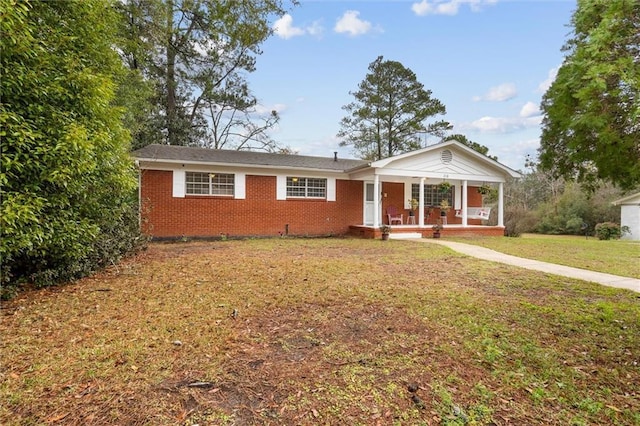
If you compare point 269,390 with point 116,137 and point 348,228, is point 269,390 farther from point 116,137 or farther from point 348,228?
point 348,228

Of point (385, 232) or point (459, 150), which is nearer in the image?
point (385, 232)

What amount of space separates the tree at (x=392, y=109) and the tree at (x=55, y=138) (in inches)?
893

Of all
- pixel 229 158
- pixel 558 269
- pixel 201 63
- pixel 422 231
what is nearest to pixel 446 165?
pixel 422 231

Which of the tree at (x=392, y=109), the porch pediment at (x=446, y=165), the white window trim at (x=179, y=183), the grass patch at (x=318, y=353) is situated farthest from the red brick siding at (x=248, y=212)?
the tree at (x=392, y=109)

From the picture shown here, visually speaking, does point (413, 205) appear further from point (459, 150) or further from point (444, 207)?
point (459, 150)

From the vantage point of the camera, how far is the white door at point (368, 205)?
51.0 ft

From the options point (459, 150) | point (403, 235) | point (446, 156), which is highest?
point (459, 150)

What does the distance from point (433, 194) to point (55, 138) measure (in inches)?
617

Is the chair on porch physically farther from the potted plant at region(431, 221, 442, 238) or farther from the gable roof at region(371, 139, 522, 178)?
the gable roof at region(371, 139, 522, 178)

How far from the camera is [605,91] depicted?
3416 mm

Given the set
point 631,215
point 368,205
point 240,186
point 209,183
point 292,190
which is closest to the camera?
point 209,183

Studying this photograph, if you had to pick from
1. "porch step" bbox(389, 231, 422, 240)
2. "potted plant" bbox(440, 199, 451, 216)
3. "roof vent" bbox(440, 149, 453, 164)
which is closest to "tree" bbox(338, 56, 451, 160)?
"potted plant" bbox(440, 199, 451, 216)

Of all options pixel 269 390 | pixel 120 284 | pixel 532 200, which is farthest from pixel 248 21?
pixel 532 200

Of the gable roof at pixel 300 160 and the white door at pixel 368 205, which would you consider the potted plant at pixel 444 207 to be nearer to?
Result: the gable roof at pixel 300 160
